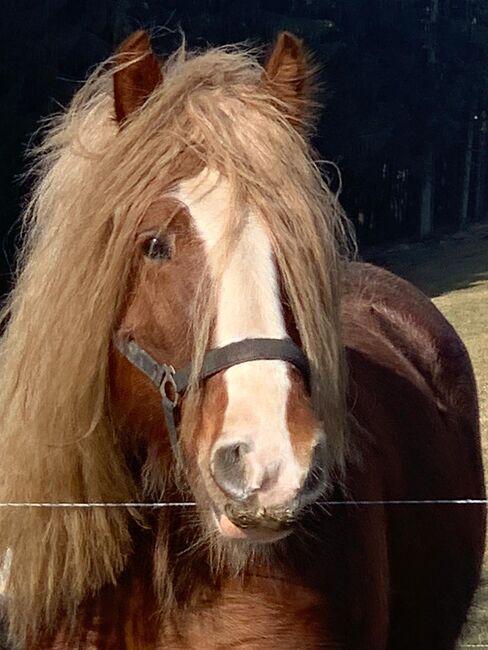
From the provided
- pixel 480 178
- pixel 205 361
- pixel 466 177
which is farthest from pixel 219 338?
pixel 480 178

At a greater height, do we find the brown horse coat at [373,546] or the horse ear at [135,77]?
the horse ear at [135,77]

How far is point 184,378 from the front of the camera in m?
1.89

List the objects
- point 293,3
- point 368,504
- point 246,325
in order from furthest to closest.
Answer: point 293,3 → point 368,504 → point 246,325

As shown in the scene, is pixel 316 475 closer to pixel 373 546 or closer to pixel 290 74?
pixel 373 546

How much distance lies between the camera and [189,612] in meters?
2.09

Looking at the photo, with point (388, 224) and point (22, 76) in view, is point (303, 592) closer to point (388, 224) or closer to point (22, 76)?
point (22, 76)

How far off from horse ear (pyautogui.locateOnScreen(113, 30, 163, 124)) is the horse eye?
0.28m

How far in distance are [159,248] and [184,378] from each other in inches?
9.3

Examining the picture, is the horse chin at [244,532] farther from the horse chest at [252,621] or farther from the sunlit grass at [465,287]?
the sunlit grass at [465,287]

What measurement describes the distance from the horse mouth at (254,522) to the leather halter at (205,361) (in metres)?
0.19

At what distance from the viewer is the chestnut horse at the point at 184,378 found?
1.84 m

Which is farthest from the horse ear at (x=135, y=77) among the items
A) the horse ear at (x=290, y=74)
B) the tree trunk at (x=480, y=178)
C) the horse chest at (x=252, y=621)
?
the tree trunk at (x=480, y=178)

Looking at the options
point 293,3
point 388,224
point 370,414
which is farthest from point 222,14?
point 370,414

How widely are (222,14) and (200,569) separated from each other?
55.3 ft
